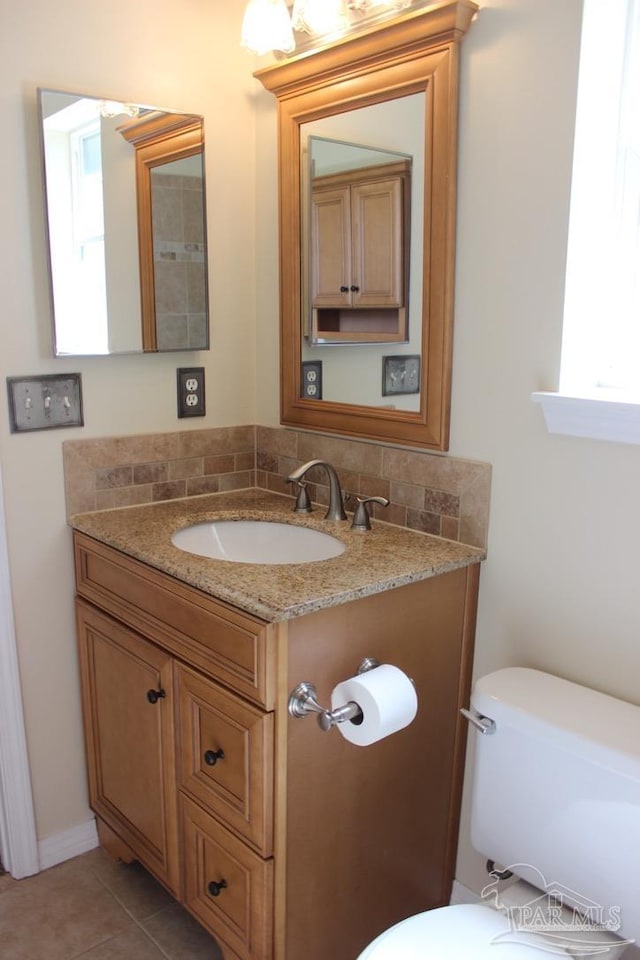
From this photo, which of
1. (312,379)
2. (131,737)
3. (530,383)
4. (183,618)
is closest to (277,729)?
(183,618)

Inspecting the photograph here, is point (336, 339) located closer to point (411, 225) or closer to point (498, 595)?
point (411, 225)

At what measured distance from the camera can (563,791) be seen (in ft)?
4.27

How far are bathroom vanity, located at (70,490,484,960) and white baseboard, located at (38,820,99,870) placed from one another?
7.8 inches

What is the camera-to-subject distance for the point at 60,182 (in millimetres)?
1740

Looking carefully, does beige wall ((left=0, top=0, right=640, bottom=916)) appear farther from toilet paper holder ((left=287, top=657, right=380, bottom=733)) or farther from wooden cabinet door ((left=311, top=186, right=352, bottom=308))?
toilet paper holder ((left=287, top=657, right=380, bottom=733))

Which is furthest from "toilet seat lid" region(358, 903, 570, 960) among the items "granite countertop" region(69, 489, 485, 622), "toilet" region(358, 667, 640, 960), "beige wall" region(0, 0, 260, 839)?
"beige wall" region(0, 0, 260, 839)

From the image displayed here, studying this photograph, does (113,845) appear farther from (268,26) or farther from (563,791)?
(268,26)

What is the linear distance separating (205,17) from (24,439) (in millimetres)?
1120

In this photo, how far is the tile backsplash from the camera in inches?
66.7

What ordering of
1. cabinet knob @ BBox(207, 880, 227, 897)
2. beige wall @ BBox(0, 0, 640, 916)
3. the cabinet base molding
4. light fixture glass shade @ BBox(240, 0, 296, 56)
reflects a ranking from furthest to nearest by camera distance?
the cabinet base molding, light fixture glass shade @ BBox(240, 0, 296, 56), cabinet knob @ BBox(207, 880, 227, 897), beige wall @ BBox(0, 0, 640, 916)

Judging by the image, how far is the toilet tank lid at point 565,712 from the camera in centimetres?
124

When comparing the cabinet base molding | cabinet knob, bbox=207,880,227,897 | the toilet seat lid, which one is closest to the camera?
the toilet seat lid

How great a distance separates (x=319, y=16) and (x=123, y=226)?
2.10ft

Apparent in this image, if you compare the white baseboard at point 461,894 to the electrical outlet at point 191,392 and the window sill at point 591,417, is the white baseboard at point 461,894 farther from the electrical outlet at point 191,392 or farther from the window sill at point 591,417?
the electrical outlet at point 191,392
